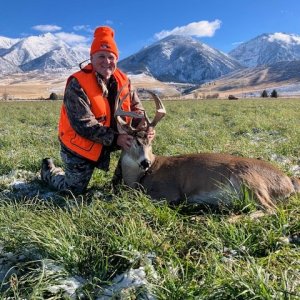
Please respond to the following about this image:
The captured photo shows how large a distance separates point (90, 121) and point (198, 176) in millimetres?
1603

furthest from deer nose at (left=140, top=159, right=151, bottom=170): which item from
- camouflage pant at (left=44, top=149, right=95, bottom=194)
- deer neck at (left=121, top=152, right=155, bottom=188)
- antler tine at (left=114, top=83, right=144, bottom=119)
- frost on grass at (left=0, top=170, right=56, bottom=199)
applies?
frost on grass at (left=0, top=170, right=56, bottom=199)

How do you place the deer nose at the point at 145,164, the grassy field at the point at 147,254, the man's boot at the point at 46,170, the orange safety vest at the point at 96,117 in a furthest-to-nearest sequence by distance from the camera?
the man's boot at the point at 46,170 < the orange safety vest at the point at 96,117 < the deer nose at the point at 145,164 < the grassy field at the point at 147,254

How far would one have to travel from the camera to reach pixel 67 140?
238 inches

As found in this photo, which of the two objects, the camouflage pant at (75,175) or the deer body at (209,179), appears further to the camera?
the camouflage pant at (75,175)

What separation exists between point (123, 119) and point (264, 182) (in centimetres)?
220

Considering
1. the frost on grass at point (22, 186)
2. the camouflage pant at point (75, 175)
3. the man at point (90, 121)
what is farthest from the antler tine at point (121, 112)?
the frost on grass at point (22, 186)

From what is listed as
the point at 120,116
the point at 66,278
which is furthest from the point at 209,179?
the point at 66,278

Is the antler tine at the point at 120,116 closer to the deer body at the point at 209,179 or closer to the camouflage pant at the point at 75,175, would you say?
the deer body at the point at 209,179

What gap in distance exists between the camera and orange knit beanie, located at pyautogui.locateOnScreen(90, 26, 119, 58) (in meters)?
6.00

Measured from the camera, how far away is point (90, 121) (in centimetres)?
580

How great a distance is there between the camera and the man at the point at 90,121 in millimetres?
5812

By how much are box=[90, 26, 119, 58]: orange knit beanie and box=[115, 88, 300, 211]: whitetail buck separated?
73cm

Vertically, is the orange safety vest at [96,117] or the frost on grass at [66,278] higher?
the orange safety vest at [96,117]

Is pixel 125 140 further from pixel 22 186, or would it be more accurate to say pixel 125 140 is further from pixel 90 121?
pixel 22 186
